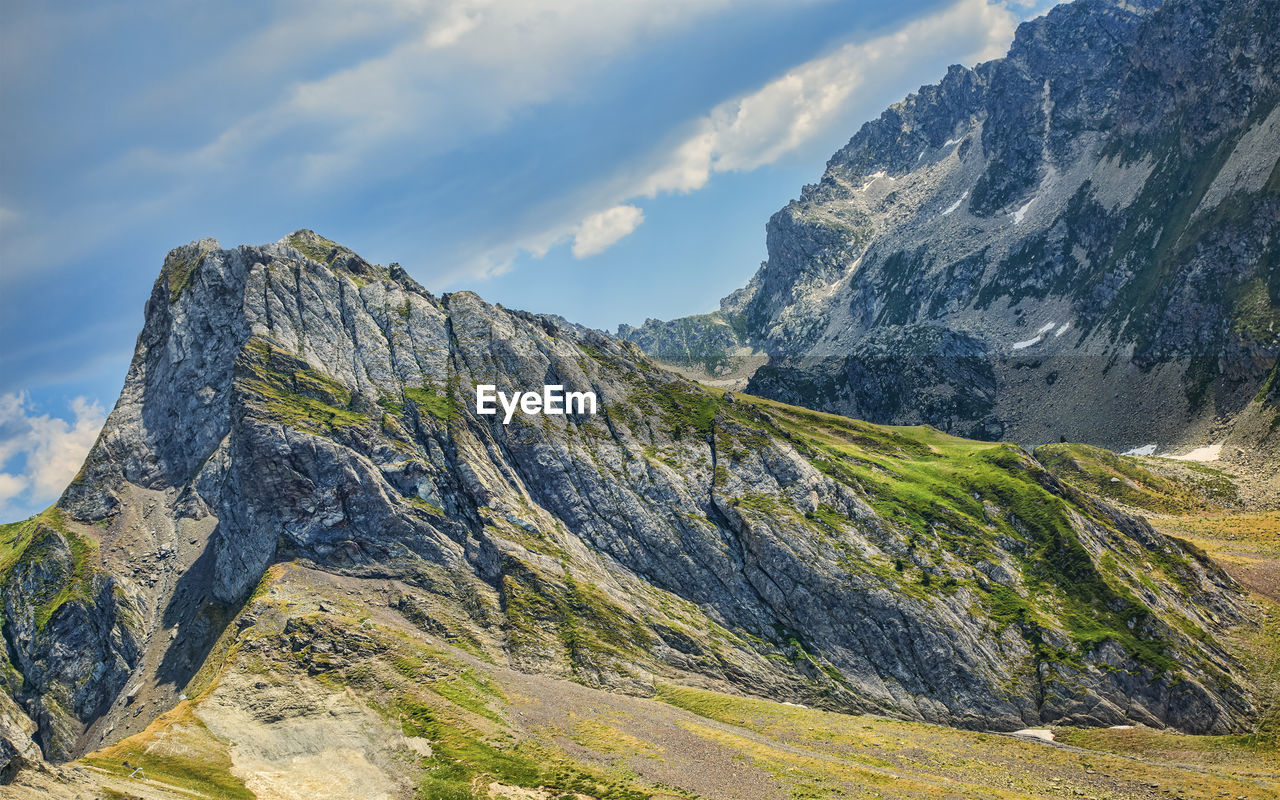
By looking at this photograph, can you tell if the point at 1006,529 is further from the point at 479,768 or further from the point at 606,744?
the point at 479,768

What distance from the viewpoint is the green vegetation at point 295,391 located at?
128 meters

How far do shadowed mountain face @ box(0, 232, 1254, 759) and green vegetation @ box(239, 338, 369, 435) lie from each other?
0.59m

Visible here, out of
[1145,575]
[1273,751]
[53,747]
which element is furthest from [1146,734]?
[53,747]

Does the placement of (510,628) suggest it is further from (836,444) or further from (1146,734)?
(836,444)

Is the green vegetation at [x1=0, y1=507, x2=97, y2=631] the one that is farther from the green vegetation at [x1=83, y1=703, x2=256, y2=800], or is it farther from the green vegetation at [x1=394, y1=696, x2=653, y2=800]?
the green vegetation at [x1=394, y1=696, x2=653, y2=800]

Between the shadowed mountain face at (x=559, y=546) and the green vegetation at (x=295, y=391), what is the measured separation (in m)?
0.59

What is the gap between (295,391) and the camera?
134375 mm

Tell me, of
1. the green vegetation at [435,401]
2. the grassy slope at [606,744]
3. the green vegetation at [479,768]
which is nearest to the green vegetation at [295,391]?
the green vegetation at [435,401]

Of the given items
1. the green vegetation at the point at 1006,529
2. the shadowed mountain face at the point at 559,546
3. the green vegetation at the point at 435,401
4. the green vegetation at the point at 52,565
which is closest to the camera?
the shadowed mountain face at the point at 559,546

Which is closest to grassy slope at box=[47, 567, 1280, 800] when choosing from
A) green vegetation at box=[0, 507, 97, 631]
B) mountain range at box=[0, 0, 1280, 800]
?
mountain range at box=[0, 0, 1280, 800]

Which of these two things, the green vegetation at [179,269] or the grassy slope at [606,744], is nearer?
the grassy slope at [606,744]

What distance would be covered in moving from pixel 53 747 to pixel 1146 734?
154 metres

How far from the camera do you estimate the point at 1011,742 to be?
92.6 meters

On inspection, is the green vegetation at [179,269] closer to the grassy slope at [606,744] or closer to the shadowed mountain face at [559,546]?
the shadowed mountain face at [559,546]
